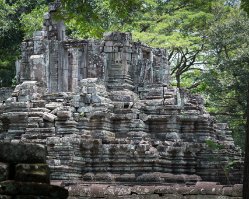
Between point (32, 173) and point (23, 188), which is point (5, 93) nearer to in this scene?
point (32, 173)

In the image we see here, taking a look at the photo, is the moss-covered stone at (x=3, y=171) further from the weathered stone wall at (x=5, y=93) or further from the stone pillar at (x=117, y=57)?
the weathered stone wall at (x=5, y=93)

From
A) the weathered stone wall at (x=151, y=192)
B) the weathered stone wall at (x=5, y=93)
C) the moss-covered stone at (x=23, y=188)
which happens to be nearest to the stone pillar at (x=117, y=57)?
the weathered stone wall at (x=5, y=93)

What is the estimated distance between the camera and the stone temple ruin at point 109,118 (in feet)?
71.7

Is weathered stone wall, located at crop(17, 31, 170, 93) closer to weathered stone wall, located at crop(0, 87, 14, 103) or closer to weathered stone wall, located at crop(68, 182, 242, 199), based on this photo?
weathered stone wall, located at crop(0, 87, 14, 103)

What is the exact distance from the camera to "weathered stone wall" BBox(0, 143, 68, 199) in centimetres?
838

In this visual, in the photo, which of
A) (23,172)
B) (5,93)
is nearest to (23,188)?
(23,172)

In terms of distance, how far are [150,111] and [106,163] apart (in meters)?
2.49

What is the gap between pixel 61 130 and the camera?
73.6 ft

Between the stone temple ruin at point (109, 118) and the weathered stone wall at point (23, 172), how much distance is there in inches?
481

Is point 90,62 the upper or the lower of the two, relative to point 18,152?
upper

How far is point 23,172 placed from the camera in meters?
8.42

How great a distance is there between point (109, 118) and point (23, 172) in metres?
14.5

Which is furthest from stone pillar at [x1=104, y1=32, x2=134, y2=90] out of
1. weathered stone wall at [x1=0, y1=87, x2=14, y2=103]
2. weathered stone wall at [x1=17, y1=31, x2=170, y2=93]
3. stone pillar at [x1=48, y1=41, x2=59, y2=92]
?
weathered stone wall at [x1=0, y1=87, x2=14, y2=103]

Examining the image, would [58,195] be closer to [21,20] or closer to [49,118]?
[49,118]
